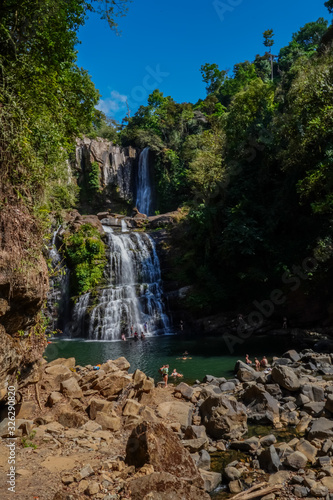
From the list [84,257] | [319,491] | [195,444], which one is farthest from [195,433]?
[84,257]

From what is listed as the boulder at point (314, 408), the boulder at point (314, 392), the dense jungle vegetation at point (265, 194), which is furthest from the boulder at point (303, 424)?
the dense jungle vegetation at point (265, 194)

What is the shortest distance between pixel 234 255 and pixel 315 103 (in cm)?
1015

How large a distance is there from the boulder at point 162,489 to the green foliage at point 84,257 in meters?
20.4

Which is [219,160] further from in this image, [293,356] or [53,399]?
[53,399]

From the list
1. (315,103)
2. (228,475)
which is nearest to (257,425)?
(228,475)

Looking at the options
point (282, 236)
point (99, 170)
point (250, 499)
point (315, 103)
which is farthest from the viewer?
point (99, 170)

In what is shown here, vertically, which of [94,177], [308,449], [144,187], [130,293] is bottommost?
[308,449]

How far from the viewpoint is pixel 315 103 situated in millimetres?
12742

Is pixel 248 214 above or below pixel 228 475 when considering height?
above

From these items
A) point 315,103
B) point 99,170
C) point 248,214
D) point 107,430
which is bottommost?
point 107,430

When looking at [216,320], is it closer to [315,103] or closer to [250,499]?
[315,103]

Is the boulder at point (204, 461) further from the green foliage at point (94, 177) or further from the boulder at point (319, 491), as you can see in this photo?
the green foliage at point (94, 177)

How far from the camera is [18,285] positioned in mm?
4855

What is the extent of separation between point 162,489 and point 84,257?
874 inches
